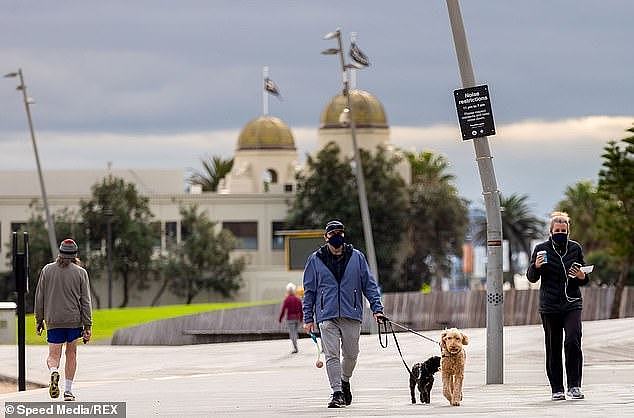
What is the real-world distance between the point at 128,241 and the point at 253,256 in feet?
35.9

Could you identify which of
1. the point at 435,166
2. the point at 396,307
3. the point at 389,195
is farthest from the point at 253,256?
the point at 396,307

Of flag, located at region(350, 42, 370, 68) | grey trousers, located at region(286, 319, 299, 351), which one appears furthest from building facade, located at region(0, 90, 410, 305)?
grey trousers, located at region(286, 319, 299, 351)

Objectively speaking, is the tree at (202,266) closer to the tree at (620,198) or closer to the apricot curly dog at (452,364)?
the tree at (620,198)

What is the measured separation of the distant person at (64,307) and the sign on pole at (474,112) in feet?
15.1

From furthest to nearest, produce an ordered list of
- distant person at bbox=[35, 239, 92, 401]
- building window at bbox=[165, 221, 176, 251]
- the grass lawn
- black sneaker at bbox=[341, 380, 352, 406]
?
building window at bbox=[165, 221, 176, 251], the grass lawn, distant person at bbox=[35, 239, 92, 401], black sneaker at bbox=[341, 380, 352, 406]

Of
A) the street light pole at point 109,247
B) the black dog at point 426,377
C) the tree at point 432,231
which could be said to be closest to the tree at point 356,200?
the tree at point 432,231

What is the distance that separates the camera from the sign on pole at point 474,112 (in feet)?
63.6

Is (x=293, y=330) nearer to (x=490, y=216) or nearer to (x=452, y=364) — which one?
(x=490, y=216)

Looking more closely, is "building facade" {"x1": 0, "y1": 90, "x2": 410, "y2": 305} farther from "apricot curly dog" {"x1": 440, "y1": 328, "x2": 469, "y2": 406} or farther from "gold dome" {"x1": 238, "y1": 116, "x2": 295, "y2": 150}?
"apricot curly dog" {"x1": 440, "y1": 328, "x2": 469, "y2": 406}

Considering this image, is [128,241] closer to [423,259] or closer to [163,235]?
[163,235]

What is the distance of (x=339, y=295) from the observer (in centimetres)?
1675

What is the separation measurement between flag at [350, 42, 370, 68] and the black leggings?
36.4 meters

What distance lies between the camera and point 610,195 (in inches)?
2542

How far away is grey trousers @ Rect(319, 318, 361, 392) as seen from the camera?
16641mm
